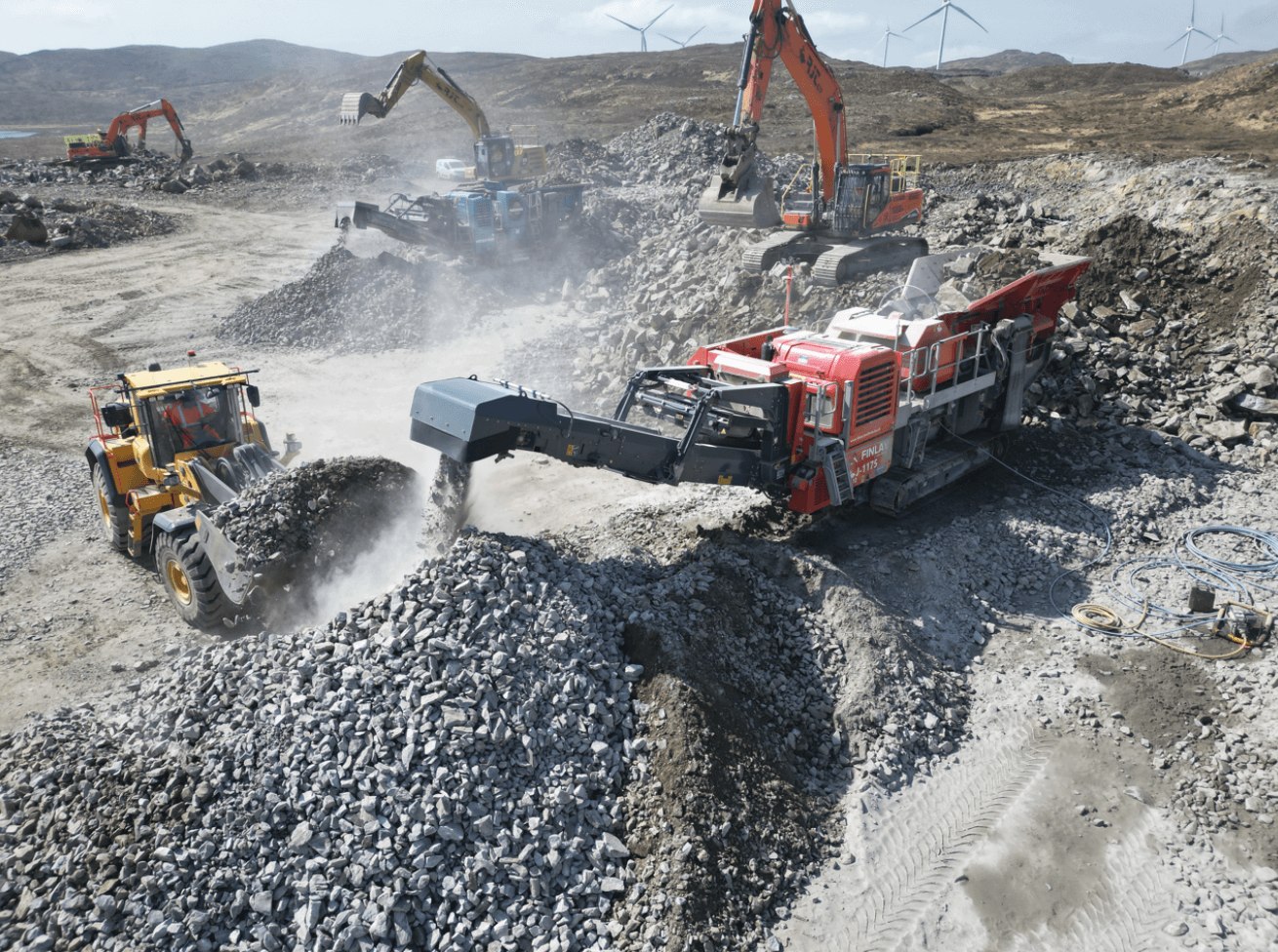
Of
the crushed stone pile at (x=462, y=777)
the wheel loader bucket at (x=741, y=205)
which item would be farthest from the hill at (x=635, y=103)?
the crushed stone pile at (x=462, y=777)

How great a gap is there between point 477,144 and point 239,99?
64.8 meters

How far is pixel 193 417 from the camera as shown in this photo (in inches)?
376

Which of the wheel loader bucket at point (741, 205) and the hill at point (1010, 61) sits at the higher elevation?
the hill at point (1010, 61)

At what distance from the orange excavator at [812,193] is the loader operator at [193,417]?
908 centimetres

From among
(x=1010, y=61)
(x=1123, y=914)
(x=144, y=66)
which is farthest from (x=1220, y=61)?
(x=144, y=66)

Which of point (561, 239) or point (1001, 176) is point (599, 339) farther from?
point (1001, 176)

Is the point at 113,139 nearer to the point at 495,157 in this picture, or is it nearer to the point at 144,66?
the point at 495,157

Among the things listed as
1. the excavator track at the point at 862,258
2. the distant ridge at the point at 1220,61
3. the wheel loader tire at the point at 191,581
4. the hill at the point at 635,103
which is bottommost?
the wheel loader tire at the point at 191,581

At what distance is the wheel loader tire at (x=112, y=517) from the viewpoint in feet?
31.9

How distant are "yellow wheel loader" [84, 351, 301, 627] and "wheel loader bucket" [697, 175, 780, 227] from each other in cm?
943

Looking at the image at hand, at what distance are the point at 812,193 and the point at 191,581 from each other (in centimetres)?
1241

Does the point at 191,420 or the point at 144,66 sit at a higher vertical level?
the point at 144,66

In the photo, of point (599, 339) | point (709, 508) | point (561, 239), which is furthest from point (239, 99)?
point (709, 508)

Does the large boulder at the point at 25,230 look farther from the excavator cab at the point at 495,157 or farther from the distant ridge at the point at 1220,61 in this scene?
the distant ridge at the point at 1220,61
